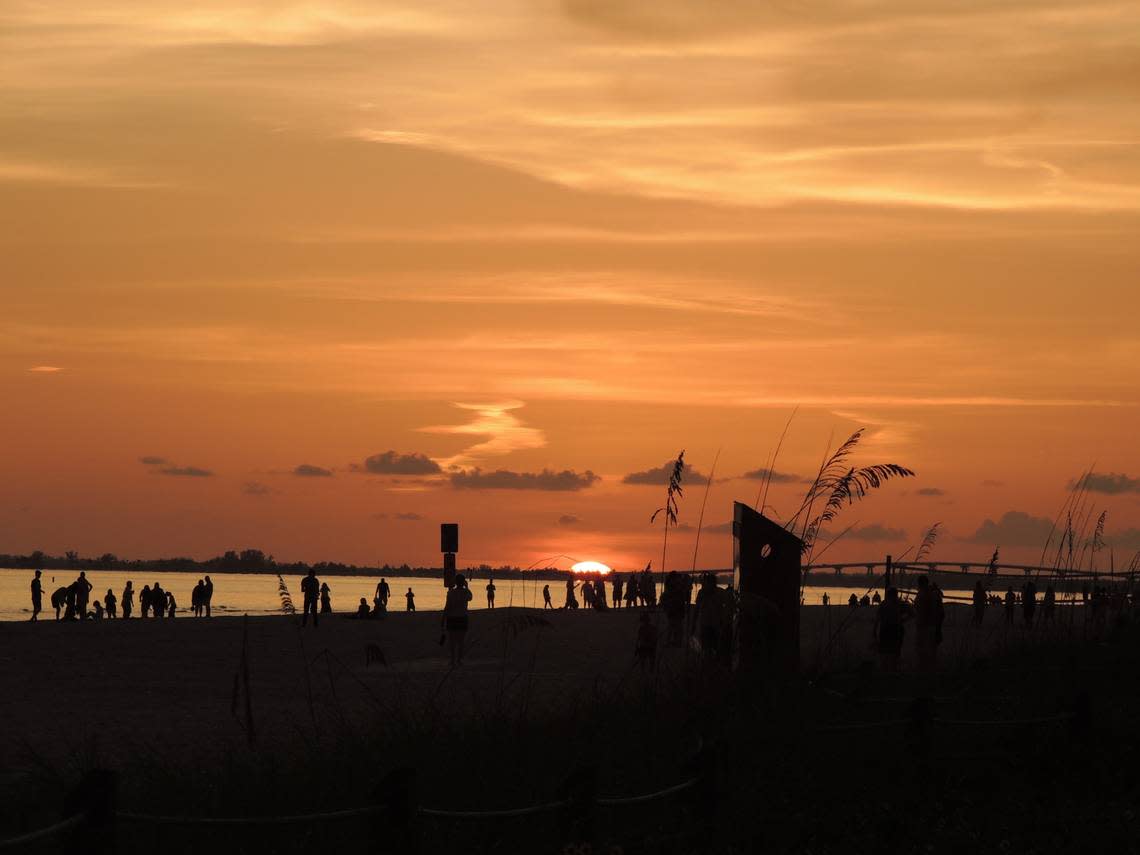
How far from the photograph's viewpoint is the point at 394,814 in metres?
6.67

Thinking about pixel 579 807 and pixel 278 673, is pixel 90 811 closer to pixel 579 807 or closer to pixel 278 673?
pixel 579 807

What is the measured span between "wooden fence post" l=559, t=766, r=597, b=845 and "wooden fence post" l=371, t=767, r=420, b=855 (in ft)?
3.97

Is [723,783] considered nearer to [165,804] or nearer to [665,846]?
[665,846]

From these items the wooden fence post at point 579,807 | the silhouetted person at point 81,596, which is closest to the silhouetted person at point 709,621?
the wooden fence post at point 579,807

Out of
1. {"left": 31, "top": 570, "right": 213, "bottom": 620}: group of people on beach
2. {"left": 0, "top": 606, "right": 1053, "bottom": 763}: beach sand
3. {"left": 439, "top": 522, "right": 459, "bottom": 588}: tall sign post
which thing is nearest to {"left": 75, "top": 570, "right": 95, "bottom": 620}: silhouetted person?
{"left": 31, "top": 570, "right": 213, "bottom": 620}: group of people on beach

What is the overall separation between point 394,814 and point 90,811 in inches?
58.1

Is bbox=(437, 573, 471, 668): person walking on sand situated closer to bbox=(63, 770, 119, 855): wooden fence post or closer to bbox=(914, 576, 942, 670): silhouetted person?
bbox=(914, 576, 942, 670): silhouetted person

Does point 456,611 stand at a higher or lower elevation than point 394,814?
higher

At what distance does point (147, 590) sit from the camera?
56750 mm

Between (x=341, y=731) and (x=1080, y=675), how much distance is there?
928 cm

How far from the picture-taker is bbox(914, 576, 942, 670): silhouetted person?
66.6 ft

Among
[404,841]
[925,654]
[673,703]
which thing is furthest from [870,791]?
[925,654]

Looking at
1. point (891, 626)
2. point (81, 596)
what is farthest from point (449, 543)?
point (81, 596)

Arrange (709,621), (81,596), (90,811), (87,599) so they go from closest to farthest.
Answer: (90,811) < (709,621) < (81,596) < (87,599)
